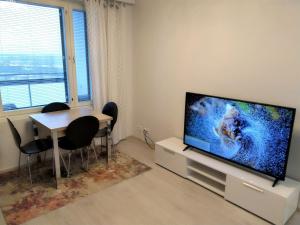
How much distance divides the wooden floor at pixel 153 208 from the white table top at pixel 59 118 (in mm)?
874

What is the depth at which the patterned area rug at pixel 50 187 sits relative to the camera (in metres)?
2.33

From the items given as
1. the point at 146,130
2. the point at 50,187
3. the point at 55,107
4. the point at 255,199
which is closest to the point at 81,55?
the point at 55,107

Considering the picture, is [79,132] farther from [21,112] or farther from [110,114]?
[21,112]

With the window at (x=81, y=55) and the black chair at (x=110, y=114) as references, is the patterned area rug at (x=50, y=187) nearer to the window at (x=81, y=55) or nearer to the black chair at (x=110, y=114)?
the black chair at (x=110, y=114)

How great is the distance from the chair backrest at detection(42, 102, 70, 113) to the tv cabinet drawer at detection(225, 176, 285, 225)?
2499mm

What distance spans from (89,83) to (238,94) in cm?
235

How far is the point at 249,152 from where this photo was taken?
95.6 inches

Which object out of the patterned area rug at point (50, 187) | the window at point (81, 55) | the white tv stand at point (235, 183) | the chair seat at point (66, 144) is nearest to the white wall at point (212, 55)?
the white tv stand at point (235, 183)

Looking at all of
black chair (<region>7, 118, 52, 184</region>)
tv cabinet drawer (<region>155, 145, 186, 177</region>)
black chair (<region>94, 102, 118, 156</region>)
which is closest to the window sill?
black chair (<region>7, 118, 52, 184</region>)

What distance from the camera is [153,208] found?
239 cm

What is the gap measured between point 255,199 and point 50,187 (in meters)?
2.31

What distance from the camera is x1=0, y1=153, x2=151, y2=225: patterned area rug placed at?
233cm

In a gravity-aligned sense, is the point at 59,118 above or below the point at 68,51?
below

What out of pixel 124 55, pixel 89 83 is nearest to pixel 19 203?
pixel 89 83
